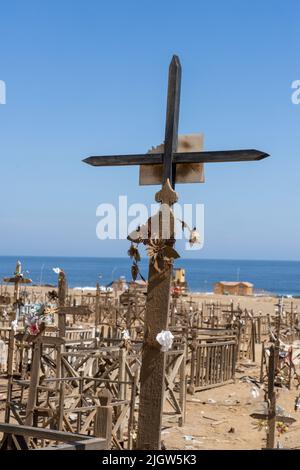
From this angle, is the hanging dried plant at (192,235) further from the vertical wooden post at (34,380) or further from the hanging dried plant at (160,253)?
the vertical wooden post at (34,380)

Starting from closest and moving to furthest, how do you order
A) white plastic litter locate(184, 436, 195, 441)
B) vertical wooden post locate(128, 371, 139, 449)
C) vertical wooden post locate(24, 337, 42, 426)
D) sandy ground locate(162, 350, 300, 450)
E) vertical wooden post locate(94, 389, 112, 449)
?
vertical wooden post locate(94, 389, 112, 449) < vertical wooden post locate(24, 337, 42, 426) < vertical wooden post locate(128, 371, 139, 449) < sandy ground locate(162, 350, 300, 450) < white plastic litter locate(184, 436, 195, 441)

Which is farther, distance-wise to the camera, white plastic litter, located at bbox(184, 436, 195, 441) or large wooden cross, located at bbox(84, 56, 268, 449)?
white plastic litter, located at bbox(184, 436, 195, 441)

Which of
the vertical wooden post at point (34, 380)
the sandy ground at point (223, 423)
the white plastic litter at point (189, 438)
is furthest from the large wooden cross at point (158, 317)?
the white plastic litter at point (189, 438)

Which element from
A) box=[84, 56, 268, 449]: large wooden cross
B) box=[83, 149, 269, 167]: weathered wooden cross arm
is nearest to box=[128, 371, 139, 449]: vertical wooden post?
box=[84, 56, 268, 449]: large wooden cross

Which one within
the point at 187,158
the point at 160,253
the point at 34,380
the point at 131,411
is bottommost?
the point at 131,411

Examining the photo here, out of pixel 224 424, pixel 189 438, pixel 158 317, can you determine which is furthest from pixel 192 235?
pixel 224 424

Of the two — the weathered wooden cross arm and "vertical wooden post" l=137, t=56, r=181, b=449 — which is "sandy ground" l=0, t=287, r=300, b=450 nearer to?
"vertical wooden post" l=137, t=56, r=181, b=449

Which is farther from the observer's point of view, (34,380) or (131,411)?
(131,411)

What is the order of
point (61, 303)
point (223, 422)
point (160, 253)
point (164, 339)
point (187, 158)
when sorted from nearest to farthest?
point (164, 339) < point (160, 253) < point (187, 158) < point (61, 303) < point (223, 422)

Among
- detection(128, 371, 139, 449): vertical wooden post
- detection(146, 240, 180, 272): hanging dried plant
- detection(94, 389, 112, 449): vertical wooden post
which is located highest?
detection(146, 240, 180, 272): hanging dried plant

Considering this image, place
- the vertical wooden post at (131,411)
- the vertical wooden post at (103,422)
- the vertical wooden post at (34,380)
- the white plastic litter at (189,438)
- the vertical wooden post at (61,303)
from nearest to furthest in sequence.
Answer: the vertical wooden post at (103,422) → the vertical wooden post at (34,380) → the vertical wooden post at (131,411) → the white plastic litter at (189,438) → the vertical wooden post at (61,303)

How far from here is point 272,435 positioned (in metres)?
8.20

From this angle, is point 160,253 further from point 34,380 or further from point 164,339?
point 34,380
